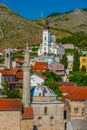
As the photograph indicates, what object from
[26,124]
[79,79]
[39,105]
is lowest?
[26,124]

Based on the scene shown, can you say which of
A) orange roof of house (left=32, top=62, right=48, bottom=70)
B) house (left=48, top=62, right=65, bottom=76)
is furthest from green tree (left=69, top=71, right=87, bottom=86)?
orange roof of house (left=32, top=62, right=48, bottom=70)

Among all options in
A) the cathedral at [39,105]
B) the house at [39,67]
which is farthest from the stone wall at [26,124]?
Result: the house at [39,67]

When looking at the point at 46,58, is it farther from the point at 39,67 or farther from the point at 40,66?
the point at 39,67

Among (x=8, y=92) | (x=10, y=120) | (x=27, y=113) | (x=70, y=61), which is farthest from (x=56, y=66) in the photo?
(x=10, y=120)

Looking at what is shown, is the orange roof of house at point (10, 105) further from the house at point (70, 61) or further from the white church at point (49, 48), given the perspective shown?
the white church at point (49, 48)

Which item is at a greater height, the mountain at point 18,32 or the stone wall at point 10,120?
the mountain at point 18,32

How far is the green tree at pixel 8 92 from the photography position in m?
52.0

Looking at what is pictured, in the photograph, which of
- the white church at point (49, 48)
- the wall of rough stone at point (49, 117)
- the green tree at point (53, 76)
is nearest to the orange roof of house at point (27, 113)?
the wall of rough stone at point (49, 117)

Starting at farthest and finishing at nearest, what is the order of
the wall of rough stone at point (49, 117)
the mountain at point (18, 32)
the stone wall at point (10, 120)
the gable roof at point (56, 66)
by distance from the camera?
the mountain at point (18, 32), the gable roof at point (56, 66), the wall of rough stone at point (49, 117), the stone wall at point (10, 120)

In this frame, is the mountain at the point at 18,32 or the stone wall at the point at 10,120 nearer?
the stone wall at the point at 10,120

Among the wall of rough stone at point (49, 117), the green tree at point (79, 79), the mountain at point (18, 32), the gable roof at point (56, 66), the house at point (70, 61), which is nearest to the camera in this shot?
the wall of rough stone at point (49, 117)

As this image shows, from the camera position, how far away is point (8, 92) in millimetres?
56000

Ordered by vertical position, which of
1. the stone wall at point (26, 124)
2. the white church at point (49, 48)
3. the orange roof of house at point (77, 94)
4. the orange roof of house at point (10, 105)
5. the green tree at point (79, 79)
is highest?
the white church at point (49, 48)

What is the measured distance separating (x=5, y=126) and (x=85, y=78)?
30.2 meters
